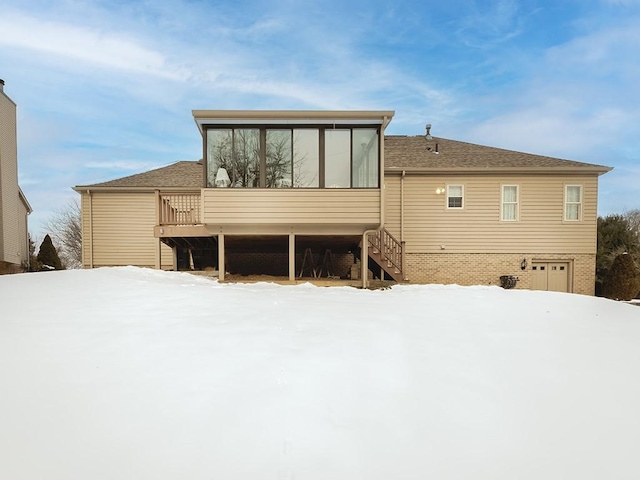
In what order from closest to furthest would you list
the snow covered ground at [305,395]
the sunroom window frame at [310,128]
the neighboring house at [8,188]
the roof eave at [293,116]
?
the snow covered ground at [305,395], the roof eave at [293,116], the sunroom window frame at [310,128], the neighboring house at [8,188]

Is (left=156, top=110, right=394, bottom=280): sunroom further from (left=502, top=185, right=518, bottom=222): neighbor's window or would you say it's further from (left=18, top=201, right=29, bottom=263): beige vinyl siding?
(left=18, top=201, right=29, bottom=263): beige vinyl siding

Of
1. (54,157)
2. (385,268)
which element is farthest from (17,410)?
(54,157)

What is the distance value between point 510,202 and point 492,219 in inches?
39.2

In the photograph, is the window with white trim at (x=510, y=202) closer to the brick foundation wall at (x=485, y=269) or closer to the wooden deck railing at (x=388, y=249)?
the brick foundation wall at (x=485, y=269)

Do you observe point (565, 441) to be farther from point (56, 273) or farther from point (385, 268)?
point (56, 273)

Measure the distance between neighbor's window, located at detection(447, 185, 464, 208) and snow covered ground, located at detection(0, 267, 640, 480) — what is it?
773 centimetres

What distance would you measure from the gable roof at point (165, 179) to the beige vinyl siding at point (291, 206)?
5.75 m

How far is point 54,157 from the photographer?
40625mm

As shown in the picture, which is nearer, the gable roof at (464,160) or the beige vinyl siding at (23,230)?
the gable roof at (464,160)

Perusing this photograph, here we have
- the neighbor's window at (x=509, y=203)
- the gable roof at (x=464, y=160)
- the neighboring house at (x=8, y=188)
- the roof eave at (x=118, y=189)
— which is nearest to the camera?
the neighboring house at (x=8, y=188)

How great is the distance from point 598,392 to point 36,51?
2025cm

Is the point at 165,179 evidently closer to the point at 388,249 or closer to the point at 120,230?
the point at 120,230

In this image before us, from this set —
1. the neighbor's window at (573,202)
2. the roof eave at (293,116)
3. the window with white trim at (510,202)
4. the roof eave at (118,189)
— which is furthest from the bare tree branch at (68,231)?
the neighbor's window at (573,202)

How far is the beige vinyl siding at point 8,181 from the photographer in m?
11.5
